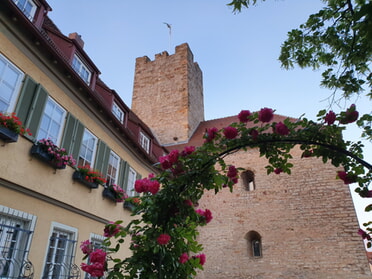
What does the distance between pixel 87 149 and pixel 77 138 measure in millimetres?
585

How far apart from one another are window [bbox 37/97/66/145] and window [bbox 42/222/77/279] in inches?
68.4

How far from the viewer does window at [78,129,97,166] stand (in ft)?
24.1

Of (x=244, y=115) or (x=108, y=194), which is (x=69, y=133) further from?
(x=244, y=115)

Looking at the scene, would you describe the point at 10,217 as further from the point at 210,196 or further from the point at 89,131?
the point at 210,196

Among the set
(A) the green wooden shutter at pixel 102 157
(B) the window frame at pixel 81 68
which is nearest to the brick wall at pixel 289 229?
(A) the green wooden shutter at pixel 102 157

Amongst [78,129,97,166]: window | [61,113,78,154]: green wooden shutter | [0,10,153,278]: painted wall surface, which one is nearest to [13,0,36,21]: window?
[0,10,153,278]: painted wall surface

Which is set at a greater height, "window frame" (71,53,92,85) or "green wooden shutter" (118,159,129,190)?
"window frame" (71,53,92,85)

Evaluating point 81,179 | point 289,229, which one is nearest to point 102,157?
point 81,179

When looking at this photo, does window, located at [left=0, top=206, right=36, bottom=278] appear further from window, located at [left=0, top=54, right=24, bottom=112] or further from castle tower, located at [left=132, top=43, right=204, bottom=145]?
castle tower, located at [left=132, top=43, right=204, bottom=145]

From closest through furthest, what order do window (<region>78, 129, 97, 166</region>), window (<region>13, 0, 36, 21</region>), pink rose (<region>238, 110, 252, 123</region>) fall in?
pink rose (<region>238, 110, 252, 123</region>) → window (<region>13, 0, 36, 21</region>) → window (<region>78, 129, 97, 166</region>)

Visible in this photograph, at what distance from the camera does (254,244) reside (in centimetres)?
1344

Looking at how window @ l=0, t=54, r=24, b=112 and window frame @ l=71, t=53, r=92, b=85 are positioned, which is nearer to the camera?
window @ l=0, t=54, r=24, b=112

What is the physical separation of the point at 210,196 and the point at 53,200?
9421 millimetres

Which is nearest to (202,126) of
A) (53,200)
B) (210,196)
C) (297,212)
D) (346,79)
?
(210,196)
